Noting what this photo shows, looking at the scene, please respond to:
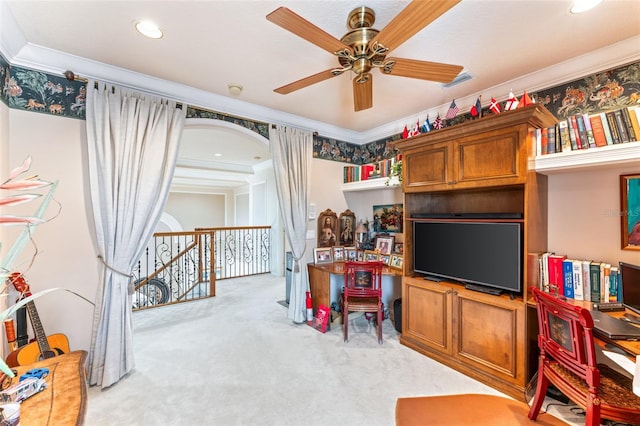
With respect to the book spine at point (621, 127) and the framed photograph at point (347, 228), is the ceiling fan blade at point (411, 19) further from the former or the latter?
the framed photograph at point (347, 228)

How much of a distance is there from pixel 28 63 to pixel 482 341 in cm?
438

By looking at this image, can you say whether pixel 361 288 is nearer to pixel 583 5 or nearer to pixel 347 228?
pixel 347 228

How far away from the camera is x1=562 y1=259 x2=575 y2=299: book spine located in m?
2.10

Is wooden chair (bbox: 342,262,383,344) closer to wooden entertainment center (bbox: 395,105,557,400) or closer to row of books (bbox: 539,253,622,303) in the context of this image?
wooden entertainment center (bbox: 395,105,557,400)

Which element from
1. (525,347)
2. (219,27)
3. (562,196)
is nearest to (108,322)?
(219,27)

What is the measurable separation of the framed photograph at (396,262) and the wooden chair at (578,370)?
1.51m

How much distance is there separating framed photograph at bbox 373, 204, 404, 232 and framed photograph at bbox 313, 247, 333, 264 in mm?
756

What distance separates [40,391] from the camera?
120 centimetres

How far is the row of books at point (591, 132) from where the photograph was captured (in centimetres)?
182

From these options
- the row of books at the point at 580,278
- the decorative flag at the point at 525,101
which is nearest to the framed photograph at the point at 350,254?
the row of books at the point at 580,278

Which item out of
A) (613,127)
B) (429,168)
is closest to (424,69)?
(429,168)

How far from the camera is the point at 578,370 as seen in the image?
1575 mm

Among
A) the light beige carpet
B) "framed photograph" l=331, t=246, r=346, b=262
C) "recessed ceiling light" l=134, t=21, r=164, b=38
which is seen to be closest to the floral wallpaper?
"recessed ceiling light" l=134, t=21, r=164, b=38

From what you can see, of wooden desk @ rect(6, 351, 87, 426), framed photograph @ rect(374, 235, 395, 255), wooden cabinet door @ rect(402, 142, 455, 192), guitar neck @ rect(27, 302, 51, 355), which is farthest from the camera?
framed photograph @ rect(374, 235, 395, 255)
